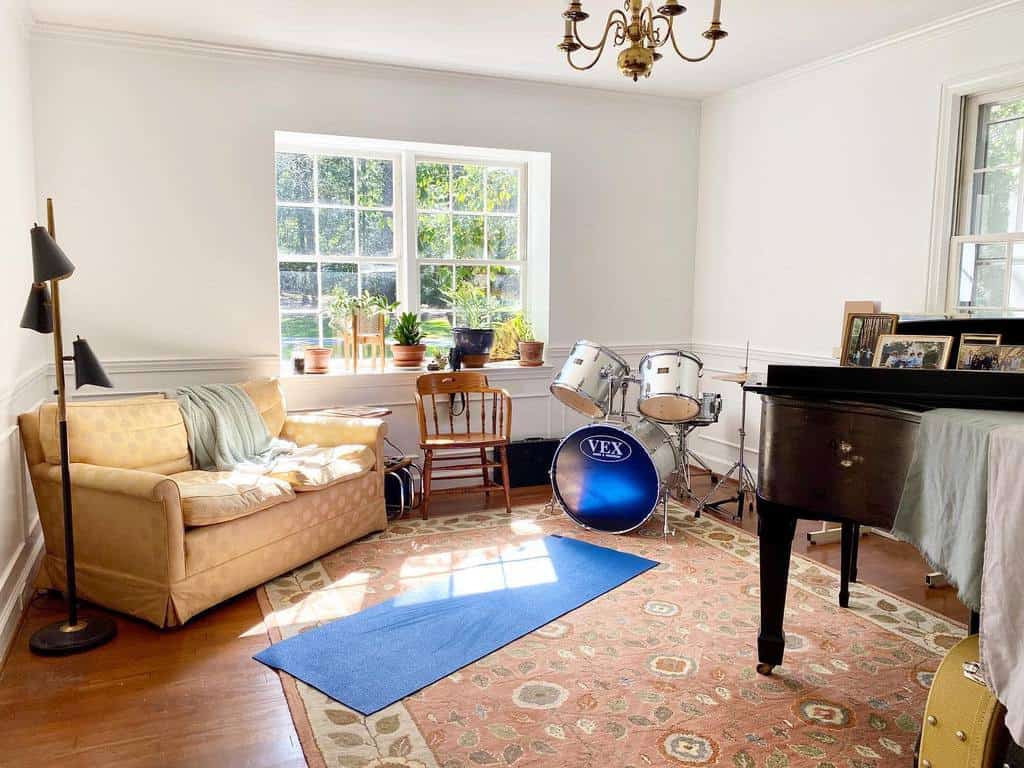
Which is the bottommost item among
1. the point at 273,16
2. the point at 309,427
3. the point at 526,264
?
the point at 309,427

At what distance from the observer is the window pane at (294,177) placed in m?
5.03

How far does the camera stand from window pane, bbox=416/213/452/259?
544cm

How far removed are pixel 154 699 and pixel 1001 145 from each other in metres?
4.61

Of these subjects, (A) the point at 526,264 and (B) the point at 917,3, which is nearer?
(B) the point at 917,3

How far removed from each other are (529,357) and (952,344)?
3324mm

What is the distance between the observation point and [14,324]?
3.35 metres

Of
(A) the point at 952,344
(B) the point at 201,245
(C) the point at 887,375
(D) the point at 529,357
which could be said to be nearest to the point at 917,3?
(A) the point at 952,344

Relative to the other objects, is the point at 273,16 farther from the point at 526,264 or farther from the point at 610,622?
the point at 610,622

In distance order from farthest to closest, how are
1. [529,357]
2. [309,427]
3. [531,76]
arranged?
[529,357]
[531,76]
[309,427]

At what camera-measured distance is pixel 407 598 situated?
3449mm

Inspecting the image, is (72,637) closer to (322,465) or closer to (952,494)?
(322,465)

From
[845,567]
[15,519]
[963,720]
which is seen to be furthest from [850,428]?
[15,519]

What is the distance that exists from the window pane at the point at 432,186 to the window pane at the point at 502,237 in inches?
15.8

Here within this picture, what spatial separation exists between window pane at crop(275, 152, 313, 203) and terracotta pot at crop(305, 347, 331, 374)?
3.39ft
